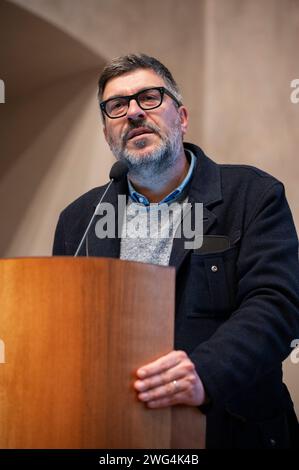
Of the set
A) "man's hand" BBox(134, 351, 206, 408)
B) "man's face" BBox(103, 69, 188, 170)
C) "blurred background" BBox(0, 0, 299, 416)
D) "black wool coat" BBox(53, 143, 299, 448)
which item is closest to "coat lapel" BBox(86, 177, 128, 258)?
"black wool coat" BBox(53, 143, 299, 448)

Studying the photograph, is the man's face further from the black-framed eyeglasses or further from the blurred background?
the blurred background

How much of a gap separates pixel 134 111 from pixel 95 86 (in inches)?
43.4

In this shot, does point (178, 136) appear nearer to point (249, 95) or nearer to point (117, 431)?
point (249, 95)

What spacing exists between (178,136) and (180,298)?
481 mm

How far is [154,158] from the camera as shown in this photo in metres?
1.56

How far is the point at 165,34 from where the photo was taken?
2.43 metres

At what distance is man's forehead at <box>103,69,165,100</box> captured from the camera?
1563mm

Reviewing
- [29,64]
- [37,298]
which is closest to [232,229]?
[37,298]

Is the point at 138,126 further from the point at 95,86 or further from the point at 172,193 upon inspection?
the point at 95,86

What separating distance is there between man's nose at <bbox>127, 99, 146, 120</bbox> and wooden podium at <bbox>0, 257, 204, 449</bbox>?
705 mm

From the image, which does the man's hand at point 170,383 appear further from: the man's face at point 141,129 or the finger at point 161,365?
the man's face at point 141,129

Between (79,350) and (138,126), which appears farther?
(138,126)

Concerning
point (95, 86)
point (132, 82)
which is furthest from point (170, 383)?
point (95, 86)

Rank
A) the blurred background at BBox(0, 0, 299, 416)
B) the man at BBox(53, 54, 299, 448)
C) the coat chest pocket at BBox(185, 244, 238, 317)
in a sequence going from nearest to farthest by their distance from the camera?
the man at BBox(53, 54, 299, 448), the coat chest pocket at BBox(185, 244, 238, 317), the blurred background at BBox(0, 0, 299, 416)
